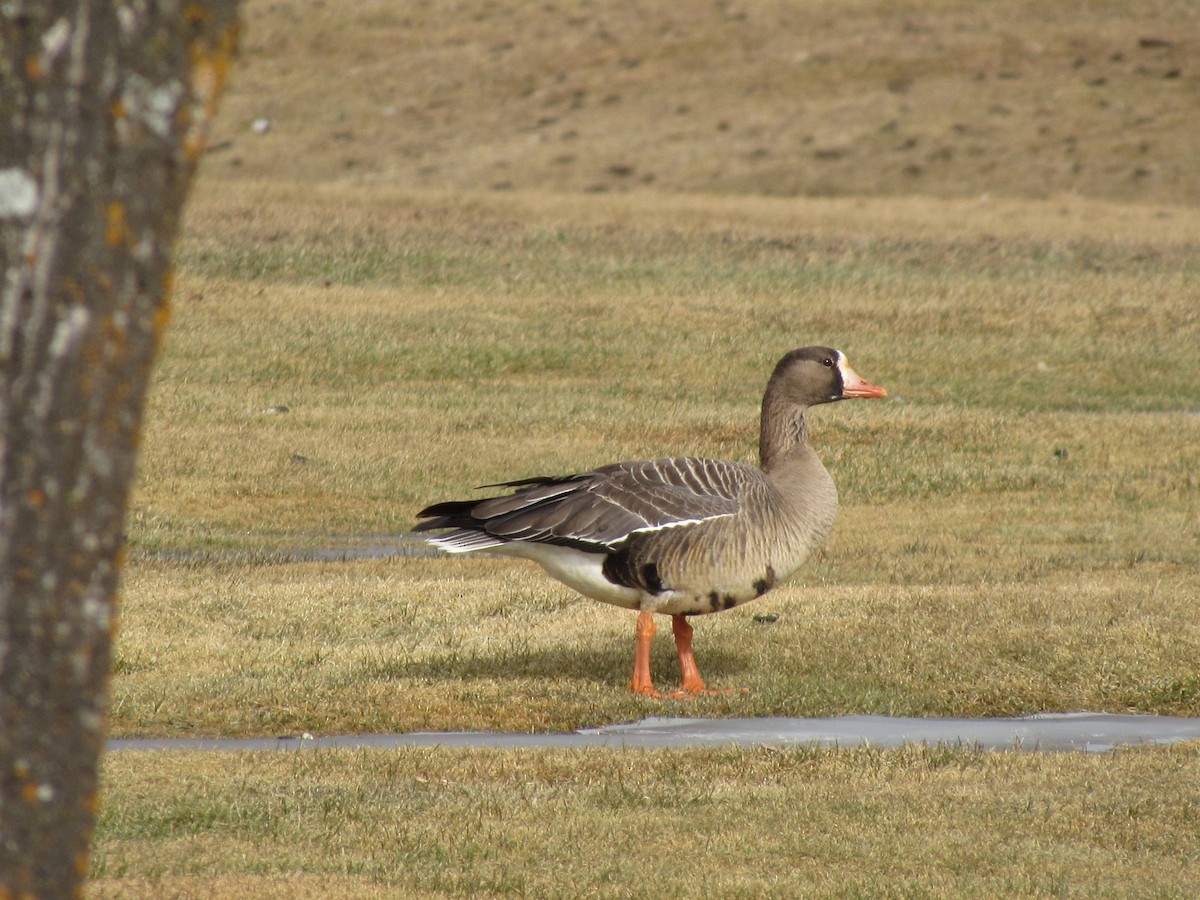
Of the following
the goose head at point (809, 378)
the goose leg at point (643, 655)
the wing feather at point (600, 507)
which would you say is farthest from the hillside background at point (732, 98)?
the goose leg at point (643, 655)

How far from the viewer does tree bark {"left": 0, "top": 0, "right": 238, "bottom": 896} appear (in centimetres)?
348

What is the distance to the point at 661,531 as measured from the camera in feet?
33.2

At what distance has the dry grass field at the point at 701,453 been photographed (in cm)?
772

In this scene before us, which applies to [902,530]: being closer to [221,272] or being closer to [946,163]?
[221,272]

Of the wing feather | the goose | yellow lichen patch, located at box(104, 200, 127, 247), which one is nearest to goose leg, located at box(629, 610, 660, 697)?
the goose

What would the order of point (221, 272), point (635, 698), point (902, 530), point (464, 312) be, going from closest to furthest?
point (635, 698) → point (902, 530) → point (464, 312) → point (221, 272)

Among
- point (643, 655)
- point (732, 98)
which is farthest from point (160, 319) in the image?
point (732, 98)

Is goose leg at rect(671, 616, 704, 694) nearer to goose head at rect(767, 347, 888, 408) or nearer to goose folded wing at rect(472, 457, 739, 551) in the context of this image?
goose folded wing at rect(472, 457, 739, 551)

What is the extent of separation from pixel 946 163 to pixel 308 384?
29.7 meters

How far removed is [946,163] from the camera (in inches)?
1953

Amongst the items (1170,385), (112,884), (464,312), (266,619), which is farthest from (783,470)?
(464,312)

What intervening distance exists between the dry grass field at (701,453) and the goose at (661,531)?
61 cm

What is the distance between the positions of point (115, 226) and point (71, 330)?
214mm

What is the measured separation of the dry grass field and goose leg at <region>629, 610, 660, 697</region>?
10cm
